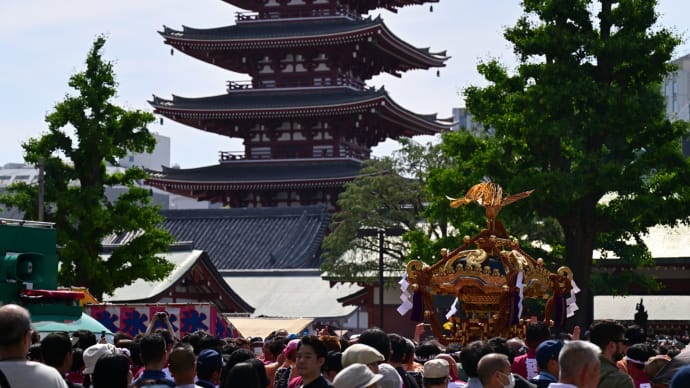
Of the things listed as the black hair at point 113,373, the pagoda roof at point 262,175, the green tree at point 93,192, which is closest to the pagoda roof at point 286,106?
the pagoda roof at point 262,175

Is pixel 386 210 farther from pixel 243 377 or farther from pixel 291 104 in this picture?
pixel 243 377

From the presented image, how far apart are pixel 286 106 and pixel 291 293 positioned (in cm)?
930

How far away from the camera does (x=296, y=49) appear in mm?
52469

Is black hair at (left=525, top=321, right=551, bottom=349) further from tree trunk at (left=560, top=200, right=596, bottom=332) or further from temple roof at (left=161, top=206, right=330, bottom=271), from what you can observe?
temple roof at (left=161, top=206, right=330, bottom=271)

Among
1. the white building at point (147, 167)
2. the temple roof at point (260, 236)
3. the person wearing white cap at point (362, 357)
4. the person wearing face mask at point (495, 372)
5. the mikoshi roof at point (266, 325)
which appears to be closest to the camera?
the person wearing face mask at point (495, 372)

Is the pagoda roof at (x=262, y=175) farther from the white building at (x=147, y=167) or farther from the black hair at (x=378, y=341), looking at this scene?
the white building at (x=147, y=167)

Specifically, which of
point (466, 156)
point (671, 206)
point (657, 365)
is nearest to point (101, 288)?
point (466, 156)

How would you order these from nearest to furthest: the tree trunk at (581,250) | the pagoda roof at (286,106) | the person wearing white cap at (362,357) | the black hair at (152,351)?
1. the person wearing white cap at (362,357)
2. the black hair at (152,351)
3. the tree trunk at (581,250)
4. the pagoda roof at (286,106)

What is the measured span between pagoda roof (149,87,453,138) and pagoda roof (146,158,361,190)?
5.97 feet

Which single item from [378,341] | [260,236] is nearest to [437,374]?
[378,341]

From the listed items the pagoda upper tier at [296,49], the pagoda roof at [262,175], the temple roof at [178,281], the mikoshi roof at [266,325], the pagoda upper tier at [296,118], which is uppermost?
the pagoda upper tier at [296,49]

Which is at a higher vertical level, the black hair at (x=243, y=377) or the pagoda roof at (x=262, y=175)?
the pagoda roof at (x=262, y=175)

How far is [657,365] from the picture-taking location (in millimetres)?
9531

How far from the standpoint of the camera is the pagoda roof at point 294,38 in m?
50.7
